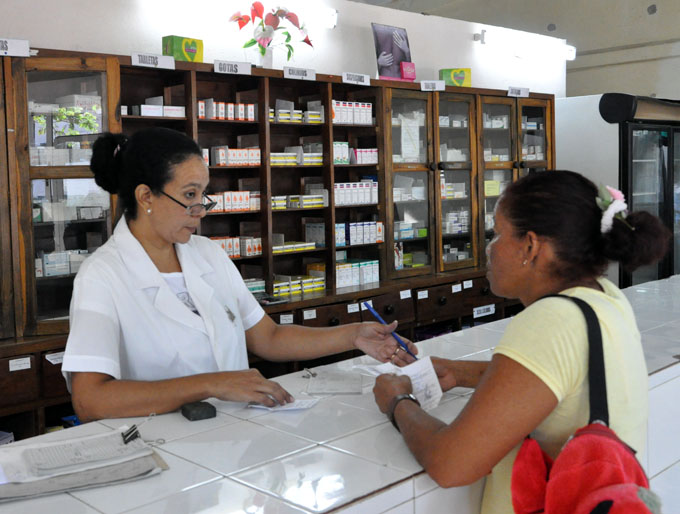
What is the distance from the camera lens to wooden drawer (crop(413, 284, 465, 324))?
202 inches

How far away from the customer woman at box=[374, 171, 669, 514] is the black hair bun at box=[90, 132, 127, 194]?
4.24 ft

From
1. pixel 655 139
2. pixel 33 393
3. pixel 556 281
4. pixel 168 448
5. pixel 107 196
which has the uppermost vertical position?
pixel 655 139

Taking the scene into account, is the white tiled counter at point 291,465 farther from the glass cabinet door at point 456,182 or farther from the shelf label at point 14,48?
the glass cabinet door at point 456,182

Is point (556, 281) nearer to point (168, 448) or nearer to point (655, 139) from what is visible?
point (168, 448)

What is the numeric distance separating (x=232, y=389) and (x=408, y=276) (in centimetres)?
352

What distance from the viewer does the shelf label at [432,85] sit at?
5328mm

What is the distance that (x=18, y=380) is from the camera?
3.29 metres

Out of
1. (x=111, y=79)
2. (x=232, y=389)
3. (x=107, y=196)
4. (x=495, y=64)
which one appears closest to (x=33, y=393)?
(x=107, y=196)

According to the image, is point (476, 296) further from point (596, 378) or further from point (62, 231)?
point (596, 378)

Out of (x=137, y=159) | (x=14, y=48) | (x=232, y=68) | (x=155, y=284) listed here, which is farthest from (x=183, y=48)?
(x=155, y=284)

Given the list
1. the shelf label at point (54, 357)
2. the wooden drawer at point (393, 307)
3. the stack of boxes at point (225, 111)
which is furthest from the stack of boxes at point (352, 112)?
the shelf label at point (54, 357)

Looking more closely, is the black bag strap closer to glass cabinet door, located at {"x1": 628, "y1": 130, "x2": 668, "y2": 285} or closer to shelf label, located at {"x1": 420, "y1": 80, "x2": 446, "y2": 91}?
shelf label, located at {"x1": 420, "y1": 80, "x2": 446, "y2": 91}

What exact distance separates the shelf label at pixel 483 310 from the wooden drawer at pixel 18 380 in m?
3.29

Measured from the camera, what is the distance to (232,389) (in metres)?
1.90
